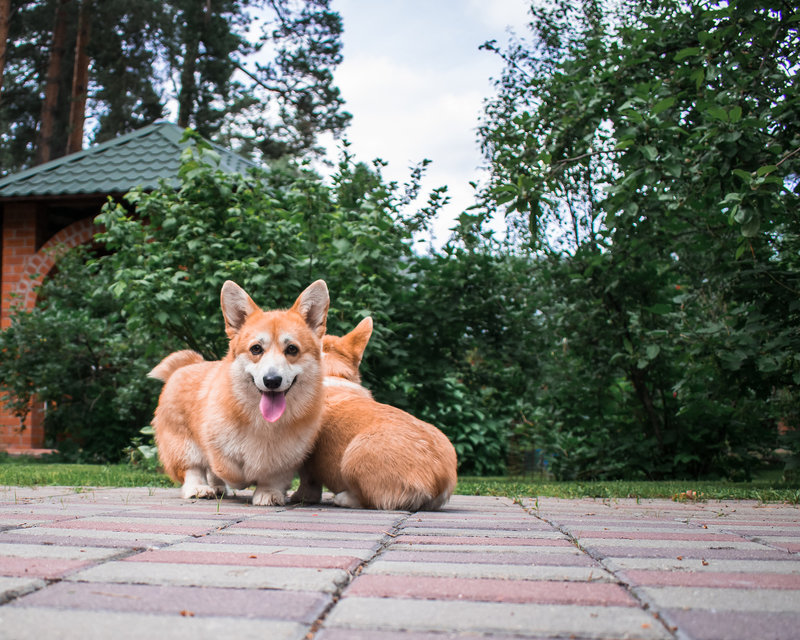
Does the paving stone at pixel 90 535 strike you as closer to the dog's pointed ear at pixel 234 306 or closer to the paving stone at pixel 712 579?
the paving stone at pixel 712 579

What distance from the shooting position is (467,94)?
14.8m

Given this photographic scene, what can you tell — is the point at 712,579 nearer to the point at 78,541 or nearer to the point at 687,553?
the point at 687,553

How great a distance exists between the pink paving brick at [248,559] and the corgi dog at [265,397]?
1.72m

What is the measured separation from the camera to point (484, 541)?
2.63 metres

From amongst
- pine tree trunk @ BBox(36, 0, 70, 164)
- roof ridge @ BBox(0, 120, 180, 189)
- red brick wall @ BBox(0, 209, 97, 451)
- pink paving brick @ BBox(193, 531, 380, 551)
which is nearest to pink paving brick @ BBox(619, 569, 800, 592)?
pink paving brick @ BBox(193, 531, 380, 551)

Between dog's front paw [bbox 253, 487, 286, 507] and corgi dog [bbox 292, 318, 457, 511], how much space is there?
307 millimetres

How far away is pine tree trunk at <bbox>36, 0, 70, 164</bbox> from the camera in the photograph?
72.7ft

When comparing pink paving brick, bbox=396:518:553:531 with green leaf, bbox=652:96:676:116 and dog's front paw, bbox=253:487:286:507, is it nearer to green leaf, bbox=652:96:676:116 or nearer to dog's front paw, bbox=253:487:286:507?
dog's front paw, bbox=253:487:286:507

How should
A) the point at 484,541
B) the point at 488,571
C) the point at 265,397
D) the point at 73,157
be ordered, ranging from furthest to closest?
the point at 73,157 → the point at 265,397 → the point at 484,541 → the point at 488,571

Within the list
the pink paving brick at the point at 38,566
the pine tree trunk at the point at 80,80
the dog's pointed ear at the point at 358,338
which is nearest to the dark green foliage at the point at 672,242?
the dog's pointed ear at the point at 358,338

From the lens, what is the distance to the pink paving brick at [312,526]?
9.49 feet

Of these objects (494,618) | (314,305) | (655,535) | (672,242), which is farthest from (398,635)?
(672,242)

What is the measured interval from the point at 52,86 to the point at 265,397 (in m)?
22.3

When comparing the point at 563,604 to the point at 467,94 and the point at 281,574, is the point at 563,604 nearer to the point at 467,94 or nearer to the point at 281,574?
the point at 281,574
